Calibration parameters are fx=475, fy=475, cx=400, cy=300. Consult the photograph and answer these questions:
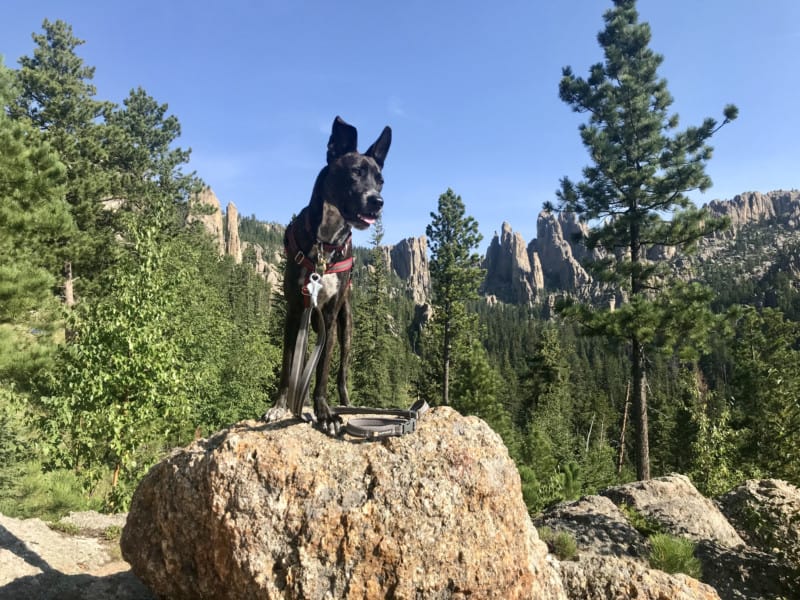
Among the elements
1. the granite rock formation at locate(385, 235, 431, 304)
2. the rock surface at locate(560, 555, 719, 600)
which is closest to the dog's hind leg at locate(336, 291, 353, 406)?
the rock surface at locate(560, 555, 719, 600)

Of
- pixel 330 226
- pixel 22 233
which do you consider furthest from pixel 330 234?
pixel 22 233

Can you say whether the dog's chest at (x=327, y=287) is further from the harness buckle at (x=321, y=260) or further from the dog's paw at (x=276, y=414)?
the dog's paw at (x=276, y=414)

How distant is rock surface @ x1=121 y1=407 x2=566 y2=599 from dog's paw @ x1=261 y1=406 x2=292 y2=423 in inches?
6.1

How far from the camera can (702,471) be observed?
24.6 m

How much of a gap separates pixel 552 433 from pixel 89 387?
2627 cm

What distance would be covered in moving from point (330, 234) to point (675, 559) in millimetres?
6249

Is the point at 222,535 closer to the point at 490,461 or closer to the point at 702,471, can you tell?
the point at 490,461

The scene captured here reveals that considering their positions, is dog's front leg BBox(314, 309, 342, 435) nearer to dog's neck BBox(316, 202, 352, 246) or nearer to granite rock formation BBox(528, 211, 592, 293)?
dog's neck BBox(316, 202, 352, 246)

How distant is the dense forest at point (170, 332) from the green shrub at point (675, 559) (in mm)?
7353

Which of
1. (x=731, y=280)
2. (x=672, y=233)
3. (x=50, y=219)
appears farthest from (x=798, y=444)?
(x=731, y=280)

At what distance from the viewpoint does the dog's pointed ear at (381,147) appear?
13.2 ft

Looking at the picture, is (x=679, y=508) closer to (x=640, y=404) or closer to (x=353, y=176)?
(x=640, y=404)

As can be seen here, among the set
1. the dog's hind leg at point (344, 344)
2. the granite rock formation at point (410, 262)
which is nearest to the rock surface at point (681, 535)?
the dog's hind leg at point (344, 344)

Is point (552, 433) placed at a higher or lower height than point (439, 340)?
lower
